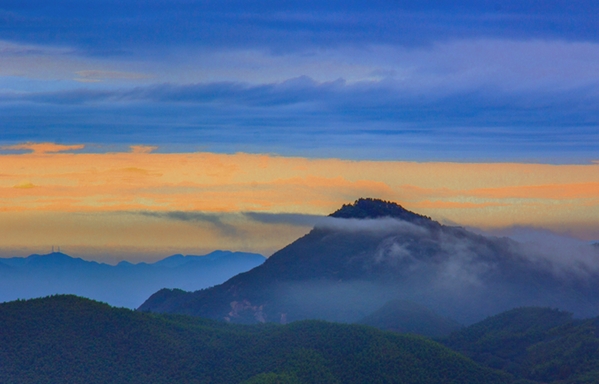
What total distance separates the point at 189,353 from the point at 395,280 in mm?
86275

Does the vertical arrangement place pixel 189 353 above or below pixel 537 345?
above

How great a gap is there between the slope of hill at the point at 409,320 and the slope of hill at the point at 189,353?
109ft

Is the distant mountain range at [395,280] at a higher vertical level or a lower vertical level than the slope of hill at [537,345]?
higher

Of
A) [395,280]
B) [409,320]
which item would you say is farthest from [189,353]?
[395,280]

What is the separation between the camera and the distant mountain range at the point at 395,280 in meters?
180

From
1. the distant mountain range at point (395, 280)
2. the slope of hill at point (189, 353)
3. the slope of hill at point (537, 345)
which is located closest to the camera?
the slope of hill at point (189, 353)

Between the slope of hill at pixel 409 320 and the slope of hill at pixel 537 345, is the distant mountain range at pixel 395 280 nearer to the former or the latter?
the slope of hill at pixel 409 320

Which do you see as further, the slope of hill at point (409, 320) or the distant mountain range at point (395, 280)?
the distant mountain range at point (395, 280)

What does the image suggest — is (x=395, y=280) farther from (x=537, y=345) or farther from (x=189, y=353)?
(x=189, y=353)

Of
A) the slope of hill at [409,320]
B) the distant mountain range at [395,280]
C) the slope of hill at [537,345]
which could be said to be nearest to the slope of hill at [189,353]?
the slope of hill at [537,345]

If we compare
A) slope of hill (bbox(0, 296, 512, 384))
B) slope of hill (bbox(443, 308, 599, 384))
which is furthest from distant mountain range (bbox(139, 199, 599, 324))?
slope of hill (bbox(0, 296, 512, 384))

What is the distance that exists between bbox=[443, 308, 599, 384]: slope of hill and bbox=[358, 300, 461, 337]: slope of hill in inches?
570

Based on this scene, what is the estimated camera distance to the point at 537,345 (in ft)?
379

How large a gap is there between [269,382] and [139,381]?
1817 cm
